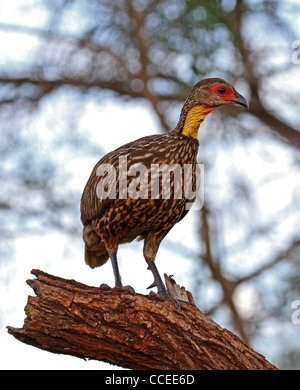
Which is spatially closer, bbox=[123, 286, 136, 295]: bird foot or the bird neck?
bbox=[123, 286, 136, 295]: bird foot

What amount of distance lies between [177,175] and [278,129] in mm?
2837

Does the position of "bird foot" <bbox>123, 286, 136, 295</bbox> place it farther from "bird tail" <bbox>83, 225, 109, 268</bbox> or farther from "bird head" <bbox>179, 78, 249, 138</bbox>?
"bird head" <bbox>179, 78, 249, 138</bbox>

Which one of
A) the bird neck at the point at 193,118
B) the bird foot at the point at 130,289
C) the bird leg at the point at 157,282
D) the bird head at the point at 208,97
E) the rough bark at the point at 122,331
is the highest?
the bird head at the point at 208,97

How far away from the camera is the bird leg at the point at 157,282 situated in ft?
16.8

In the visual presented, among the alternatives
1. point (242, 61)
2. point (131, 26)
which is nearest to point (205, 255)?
point (242, 61)

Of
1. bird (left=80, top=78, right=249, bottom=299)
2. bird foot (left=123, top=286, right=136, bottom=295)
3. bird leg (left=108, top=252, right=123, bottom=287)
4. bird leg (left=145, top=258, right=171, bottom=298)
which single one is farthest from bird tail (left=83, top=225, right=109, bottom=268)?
bird foot (left=123, top=286, right=136, bottom=295)

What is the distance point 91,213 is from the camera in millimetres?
5340

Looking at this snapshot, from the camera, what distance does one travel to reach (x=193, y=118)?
5258 millimetres

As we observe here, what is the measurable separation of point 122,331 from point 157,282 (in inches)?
37.3

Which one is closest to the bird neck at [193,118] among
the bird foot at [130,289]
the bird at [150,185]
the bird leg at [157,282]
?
the bird at [150,185]

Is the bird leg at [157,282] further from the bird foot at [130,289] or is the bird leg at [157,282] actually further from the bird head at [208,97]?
the bird head at [208,97]

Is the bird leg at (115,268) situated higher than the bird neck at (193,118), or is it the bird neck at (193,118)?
the bird neck at (193,118)

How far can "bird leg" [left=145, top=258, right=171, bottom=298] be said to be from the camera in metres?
5.13

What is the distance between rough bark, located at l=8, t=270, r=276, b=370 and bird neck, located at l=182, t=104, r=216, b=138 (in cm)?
139
